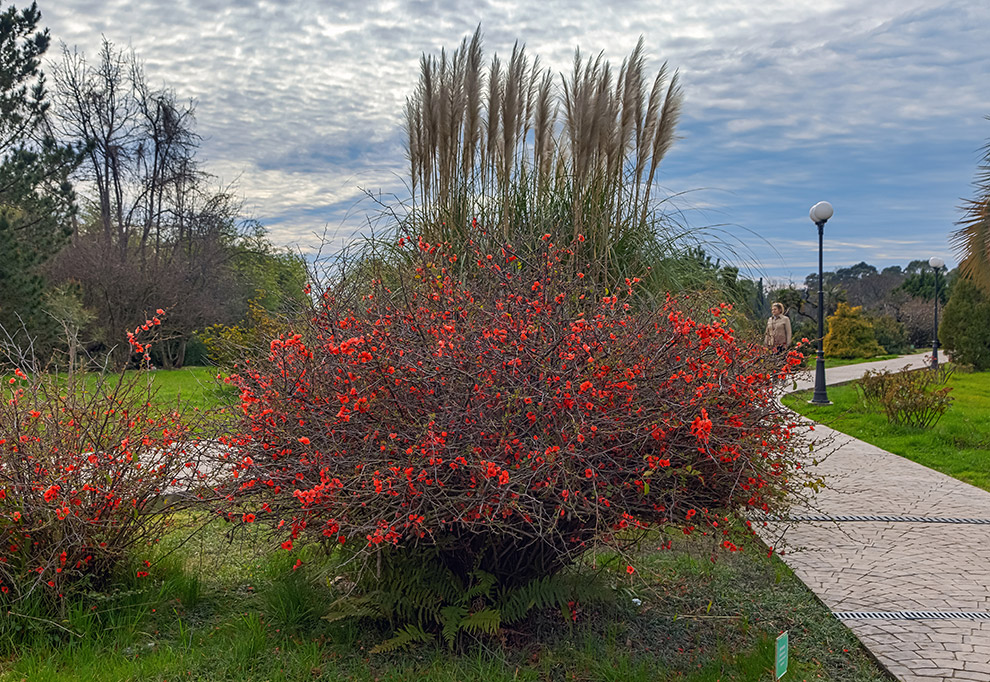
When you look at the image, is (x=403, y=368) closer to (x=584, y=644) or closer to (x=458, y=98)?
(x=584, y=644)

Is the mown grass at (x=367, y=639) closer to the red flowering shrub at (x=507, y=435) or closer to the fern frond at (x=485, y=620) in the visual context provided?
the fern frond at (x=485, y=620)

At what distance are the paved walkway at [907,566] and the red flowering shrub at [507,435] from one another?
107cm

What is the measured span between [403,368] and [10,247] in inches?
588

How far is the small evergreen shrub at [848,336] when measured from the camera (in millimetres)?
26812

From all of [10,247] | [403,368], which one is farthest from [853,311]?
[403,368]

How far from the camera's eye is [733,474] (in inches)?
114

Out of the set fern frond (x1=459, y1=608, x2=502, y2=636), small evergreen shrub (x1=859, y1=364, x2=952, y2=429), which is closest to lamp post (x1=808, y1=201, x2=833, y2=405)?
small evergreen shrub (x1=859, y1=364, x2=952, y2=429)

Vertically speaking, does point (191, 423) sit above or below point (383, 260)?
below

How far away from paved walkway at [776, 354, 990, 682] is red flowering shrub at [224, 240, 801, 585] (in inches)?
42.0

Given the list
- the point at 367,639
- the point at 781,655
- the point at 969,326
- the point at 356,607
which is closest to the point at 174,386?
the point at 367,639

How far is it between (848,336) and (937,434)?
18.8 meters

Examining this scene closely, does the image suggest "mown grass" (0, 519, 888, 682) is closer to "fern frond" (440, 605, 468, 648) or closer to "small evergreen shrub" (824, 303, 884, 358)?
"fern frond" (440, 605, 468, 648)

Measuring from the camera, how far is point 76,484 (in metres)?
3.47

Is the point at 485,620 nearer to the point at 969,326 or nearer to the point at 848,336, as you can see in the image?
the point at 969,326
